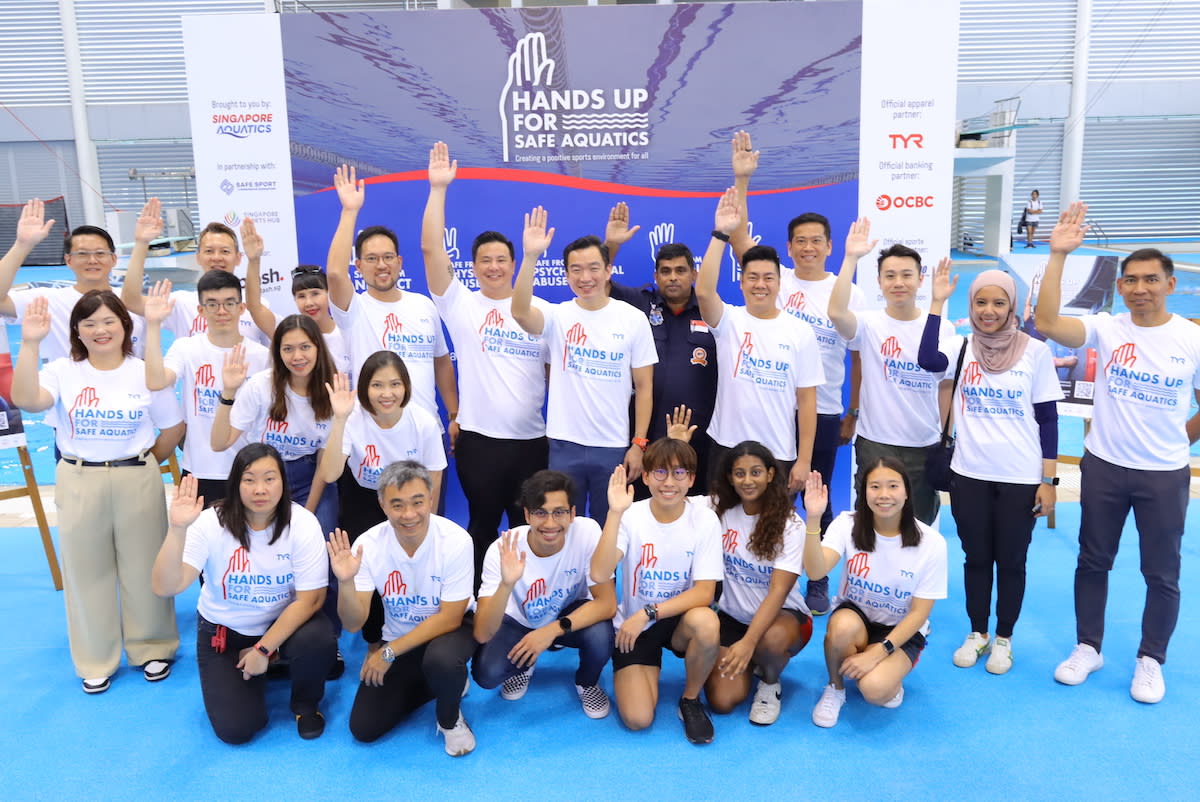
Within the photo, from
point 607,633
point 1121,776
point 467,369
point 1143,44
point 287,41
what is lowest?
point 1121,776

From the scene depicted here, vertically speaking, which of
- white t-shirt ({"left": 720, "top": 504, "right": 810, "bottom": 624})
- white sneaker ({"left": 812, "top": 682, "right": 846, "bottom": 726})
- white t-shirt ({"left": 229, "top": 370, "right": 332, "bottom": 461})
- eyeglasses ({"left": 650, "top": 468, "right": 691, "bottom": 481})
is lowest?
white sneaker ({"left": 812, "top": 682, "right": 846, "bottom": 726})

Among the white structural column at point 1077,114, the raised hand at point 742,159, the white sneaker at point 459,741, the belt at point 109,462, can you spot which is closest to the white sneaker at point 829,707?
the white sneaker at point 459,741

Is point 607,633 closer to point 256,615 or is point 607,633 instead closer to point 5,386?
point 256,615

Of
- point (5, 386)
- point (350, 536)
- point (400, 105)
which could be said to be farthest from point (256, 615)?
point (5, 386)

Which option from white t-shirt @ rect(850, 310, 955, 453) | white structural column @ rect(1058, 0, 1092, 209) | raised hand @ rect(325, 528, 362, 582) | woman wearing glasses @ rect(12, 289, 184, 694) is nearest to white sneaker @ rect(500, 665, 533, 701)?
raised hand @ rect(325, 528, 362, 582)

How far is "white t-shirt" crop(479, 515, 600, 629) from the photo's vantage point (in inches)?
131

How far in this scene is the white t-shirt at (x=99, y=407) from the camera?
Answer: 3.48m

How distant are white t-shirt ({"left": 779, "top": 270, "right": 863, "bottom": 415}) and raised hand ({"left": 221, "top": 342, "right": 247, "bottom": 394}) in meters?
2.45

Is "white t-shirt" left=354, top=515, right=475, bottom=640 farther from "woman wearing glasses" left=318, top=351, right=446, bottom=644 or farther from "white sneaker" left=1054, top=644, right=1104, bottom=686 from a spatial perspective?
"white sneaker" left=1054, top=644, right=1104, bottom=686

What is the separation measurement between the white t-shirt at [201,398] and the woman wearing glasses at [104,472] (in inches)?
3.1

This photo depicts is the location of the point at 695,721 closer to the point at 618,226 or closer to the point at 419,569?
the point at 419,569

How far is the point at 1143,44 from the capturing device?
1812 centimetres

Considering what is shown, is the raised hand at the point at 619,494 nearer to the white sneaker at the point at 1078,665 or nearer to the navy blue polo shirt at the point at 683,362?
the navy blue polo shirt at the point at 683,362

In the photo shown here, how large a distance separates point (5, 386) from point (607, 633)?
5.99 meters
